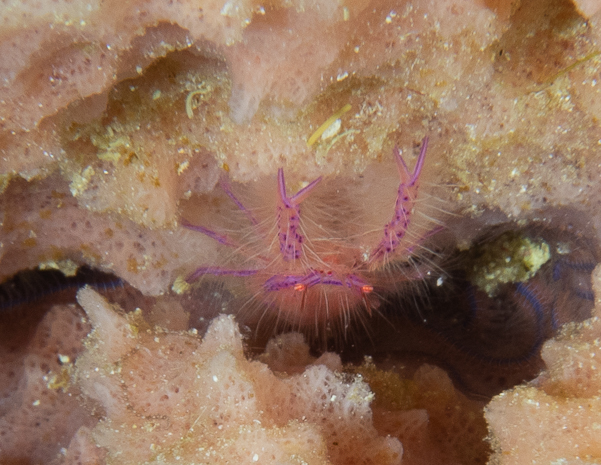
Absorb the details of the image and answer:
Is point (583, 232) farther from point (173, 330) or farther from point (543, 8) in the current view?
point (173, 330)

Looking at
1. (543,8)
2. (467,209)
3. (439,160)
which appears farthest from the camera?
(467,209)

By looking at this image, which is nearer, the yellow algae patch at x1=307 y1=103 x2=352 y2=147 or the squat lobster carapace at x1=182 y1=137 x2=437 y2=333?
the yellow algae patch at x1=307 y1=103 x2=352 y2=147

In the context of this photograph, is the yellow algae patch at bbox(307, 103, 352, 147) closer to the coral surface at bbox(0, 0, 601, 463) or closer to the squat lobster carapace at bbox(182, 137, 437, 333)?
the coral surface at bbox(0, 0, 601, 463)

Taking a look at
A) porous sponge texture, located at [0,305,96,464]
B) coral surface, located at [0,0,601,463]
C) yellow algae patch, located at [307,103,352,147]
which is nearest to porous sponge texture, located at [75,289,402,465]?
coral surface, located at [0,0,601,463]

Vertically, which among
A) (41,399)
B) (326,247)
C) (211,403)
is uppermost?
(326,247)

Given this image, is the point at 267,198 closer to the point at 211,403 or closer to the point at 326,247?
the point at 326,247

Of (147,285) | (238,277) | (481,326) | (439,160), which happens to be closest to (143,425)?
(147,285)

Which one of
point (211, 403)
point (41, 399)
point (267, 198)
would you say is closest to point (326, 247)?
point (267, 198)
